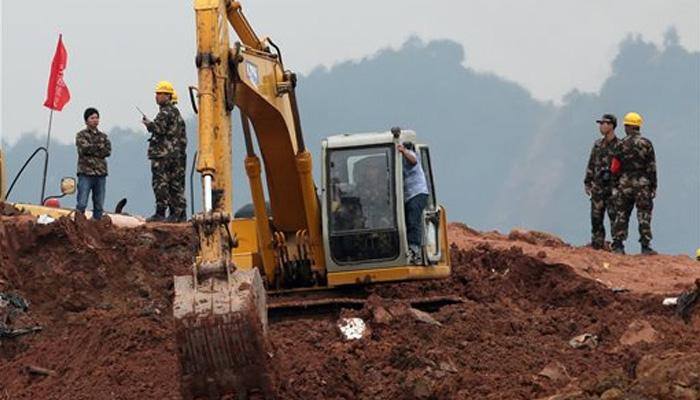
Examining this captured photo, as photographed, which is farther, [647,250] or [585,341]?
[647,250]

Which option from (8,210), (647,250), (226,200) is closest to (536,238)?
(647,250)

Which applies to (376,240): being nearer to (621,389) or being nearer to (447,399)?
(447,399)

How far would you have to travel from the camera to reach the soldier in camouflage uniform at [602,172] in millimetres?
22125

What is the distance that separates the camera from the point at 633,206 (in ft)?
74.1

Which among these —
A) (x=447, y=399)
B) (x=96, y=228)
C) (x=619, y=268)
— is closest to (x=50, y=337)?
(x=96, y=228)

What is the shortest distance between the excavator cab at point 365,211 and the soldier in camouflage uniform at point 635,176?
5923 mm

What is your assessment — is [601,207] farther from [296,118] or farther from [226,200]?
[226,200]

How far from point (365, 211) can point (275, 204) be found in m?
0.97

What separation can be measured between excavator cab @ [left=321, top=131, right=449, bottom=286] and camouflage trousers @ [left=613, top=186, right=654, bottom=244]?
6072mm

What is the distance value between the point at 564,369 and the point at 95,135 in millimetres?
8768

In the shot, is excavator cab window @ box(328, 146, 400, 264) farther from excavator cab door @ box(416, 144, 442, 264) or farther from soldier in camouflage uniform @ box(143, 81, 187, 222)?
soldier in camouflage uniform @ box(143, 81, 187, 222)

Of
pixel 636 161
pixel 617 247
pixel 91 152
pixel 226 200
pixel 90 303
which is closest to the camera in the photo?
pixel 226 200

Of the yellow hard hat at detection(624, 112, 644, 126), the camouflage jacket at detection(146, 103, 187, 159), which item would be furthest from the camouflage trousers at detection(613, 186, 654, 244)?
the camouflage jacket at detection(146, 103, 187, 159)

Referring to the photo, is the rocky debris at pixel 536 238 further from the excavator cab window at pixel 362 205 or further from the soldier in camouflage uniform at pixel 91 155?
the excavator cab window at pixel 362 205
